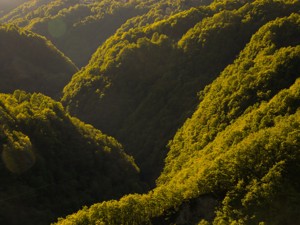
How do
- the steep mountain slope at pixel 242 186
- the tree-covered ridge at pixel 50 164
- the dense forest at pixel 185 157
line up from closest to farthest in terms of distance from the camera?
the steep mountain slope at pixel 242 186
the dense forest at pixel 185 157
the tree-covered ridge at pixel 50 164

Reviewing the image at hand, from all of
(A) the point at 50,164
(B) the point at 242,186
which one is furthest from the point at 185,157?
(B) the point at 242,186

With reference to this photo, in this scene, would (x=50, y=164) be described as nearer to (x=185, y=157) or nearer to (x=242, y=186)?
(x=185, y=157)

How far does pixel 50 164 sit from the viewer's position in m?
155

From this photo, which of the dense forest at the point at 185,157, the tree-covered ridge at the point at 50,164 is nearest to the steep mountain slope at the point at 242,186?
the dense forest at the point at 185,157

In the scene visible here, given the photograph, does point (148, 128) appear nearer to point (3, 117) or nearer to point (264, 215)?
point (3, 117)

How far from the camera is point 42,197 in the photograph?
464 ft

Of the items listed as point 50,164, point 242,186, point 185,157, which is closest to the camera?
point 242,186

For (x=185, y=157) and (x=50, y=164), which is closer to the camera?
(x=50, y=164)

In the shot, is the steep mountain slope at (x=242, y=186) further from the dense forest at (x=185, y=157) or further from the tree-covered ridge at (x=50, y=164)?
the tree-covered ridge at (x=50, y=164)

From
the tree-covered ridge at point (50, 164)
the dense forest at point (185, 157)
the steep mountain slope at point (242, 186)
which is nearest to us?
the steep mountain slope at point (242, 186)

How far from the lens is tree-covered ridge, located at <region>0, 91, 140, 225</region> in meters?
136

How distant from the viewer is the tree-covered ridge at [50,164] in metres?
136

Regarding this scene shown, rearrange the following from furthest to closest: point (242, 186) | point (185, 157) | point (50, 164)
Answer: point (185, 157) → point (50, 164) → point (242, 186)

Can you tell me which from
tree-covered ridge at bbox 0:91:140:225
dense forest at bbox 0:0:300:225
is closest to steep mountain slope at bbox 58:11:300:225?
dense forest at bbox 0:0:300:225
